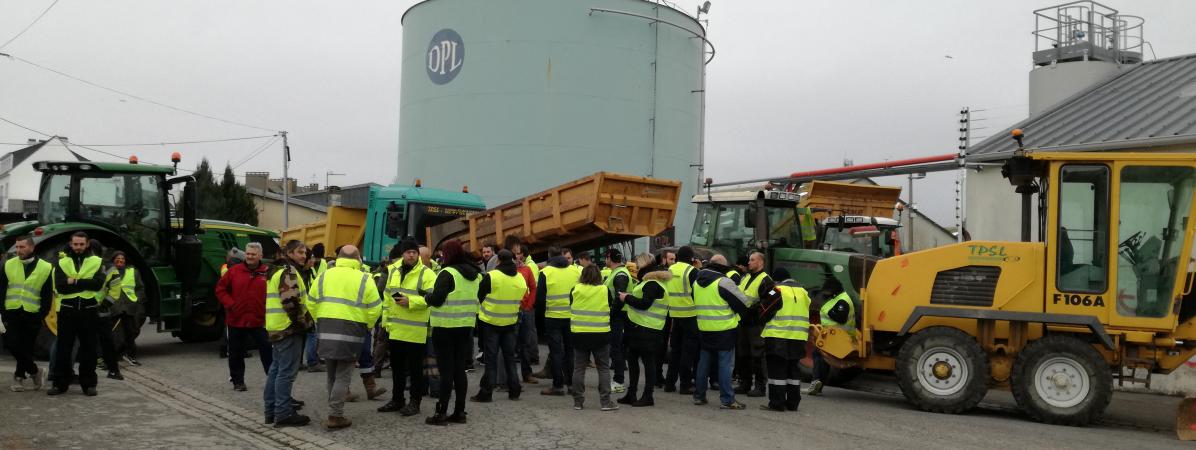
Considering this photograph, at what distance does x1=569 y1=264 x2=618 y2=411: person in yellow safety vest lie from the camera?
9.13 metres

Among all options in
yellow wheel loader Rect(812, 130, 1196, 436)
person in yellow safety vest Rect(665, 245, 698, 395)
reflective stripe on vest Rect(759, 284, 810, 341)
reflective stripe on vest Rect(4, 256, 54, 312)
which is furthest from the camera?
person in yellow safety vest Rect(665, 245, 698, 395)

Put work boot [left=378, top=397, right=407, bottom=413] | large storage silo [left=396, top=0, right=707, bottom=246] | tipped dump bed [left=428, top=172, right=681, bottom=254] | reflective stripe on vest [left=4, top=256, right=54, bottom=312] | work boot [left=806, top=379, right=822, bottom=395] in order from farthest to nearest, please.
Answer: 1. large storage silo [left=396, top=0, right=707, bottom=246]
2. tipped dump bed [left=428, top=172, right=681, bottom=254]
3. work boot [left=806, top=379, right=822, bottom=395]
4. reflective stripe on vest [left=4, top=256, right=54, bottom=312]
5. work boot [left=378, top=397, right=407, bottom=413]

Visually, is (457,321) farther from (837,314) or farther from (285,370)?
(837,314)

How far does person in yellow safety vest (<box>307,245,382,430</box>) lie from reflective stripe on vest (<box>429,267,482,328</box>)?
52cm

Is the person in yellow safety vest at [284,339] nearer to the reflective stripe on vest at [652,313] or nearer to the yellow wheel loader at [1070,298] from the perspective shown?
the reflective stripe on vest at [652,313]

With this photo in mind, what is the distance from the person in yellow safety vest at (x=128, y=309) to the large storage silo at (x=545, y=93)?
41.0ft

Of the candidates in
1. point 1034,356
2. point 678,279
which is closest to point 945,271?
point 1034,356

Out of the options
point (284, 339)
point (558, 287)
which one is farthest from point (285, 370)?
point (558, 287)

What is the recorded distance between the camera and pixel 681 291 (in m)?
9.91

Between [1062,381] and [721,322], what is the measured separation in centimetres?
329

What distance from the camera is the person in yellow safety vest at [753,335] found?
9.61m

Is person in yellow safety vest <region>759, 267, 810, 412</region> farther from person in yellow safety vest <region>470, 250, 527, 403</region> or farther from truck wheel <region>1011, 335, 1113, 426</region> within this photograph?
person in yellow safety vest <region>470, 250, 527, 403</region>

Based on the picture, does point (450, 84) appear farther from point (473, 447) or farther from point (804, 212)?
point (473, 447)

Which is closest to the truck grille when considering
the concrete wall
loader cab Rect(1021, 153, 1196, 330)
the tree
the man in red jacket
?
loader cab Rect(1021, 153, 1196, 330)
